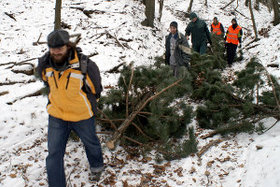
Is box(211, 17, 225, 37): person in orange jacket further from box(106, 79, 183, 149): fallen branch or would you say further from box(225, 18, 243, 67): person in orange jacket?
box(106, 79, 183, 149): fallen branch

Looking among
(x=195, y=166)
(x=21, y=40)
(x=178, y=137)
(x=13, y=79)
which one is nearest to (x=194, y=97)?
(x=178, y=137)

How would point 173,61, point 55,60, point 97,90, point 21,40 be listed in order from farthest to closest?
point 21,40 → point 173,61 → point 97,90 → point 55,60

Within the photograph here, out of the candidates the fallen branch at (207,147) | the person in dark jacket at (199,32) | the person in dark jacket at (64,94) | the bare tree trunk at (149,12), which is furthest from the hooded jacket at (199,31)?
the person in dark jacket at (64,94)

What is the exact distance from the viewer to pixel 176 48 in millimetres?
5883

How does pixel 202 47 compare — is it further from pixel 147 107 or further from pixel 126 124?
pixel 126 124

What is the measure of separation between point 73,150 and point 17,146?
1.15 meters

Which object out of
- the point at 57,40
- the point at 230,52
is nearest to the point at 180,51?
the point at 57,40

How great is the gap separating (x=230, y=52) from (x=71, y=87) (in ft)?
27.8

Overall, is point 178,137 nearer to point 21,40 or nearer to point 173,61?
point 173,61

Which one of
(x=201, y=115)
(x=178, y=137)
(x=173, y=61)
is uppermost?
(x=173, y=61)

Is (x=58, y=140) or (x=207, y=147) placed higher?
(x=58, y=140)

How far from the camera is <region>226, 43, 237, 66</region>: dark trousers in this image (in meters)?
9.15

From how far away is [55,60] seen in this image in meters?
2.52

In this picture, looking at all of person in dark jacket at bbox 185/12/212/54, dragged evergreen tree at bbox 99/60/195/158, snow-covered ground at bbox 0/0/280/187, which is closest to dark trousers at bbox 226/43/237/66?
snow-covered ground at bbox 0/0/280/187
